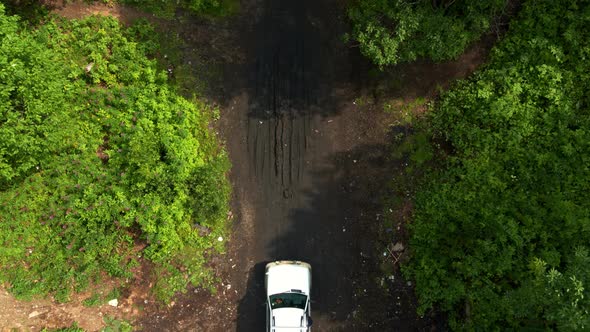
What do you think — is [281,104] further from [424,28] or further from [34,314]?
[34,314]

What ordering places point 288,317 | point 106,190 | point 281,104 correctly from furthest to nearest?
point 281,104 → point 106,190 → point 288,317

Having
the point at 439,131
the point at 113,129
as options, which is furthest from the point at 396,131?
the point at 113,129

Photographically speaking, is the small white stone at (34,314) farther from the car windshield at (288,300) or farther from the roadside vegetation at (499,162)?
the roadside vegetation at (499,162)

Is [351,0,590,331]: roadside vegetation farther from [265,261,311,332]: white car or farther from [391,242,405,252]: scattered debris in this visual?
[265,261,311,332]: white car

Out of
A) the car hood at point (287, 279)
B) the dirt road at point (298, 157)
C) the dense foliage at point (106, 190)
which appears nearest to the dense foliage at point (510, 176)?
the dirt road at point (298, 157)

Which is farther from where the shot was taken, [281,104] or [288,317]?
[281,104]

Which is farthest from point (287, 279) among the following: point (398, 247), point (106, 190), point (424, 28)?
point (424, 28)
